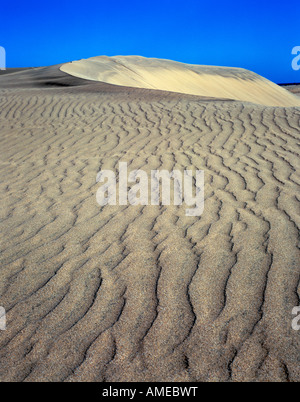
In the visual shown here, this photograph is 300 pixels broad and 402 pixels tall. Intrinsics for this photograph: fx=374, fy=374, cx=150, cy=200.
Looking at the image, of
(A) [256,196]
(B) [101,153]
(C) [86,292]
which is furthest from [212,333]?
(B) [101,153]

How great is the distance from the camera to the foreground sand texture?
6.64ft

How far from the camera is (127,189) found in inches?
174

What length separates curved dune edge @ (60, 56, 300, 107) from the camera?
20306mm

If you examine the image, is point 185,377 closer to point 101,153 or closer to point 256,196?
point 256,196

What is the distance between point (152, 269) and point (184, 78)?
2472 cm

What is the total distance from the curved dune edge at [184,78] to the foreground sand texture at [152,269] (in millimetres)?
14258

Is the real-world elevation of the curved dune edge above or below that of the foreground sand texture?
above

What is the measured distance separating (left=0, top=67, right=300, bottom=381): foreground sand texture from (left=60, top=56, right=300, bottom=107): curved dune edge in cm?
1426

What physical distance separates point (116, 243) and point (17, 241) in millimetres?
901

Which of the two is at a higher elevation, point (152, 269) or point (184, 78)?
point (184, 78)

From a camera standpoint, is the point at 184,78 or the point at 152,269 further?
the point at 184,78

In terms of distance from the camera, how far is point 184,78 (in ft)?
84.5

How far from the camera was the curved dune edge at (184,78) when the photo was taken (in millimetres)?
20306

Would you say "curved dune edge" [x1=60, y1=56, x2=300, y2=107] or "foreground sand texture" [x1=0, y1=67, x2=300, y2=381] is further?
"curved dune edge" [x1=60, y1=56, x2=300, y2=107]
